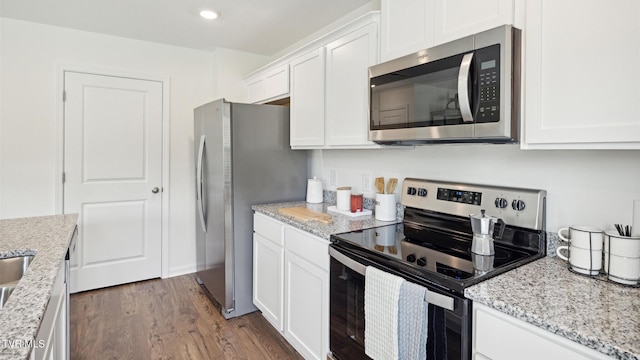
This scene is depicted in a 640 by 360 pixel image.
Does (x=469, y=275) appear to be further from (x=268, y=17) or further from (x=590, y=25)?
(x=268, y=17)

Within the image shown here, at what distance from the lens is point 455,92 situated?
1401mm

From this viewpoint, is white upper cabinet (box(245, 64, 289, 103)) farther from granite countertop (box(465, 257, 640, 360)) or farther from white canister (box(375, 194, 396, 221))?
granite countertop (box(465, 257, 640, 360))

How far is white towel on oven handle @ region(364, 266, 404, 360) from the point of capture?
4.11ft

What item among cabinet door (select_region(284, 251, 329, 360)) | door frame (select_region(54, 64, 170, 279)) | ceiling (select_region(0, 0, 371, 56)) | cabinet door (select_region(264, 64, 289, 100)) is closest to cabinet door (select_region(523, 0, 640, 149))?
cabinet door (select_region(284, 251, 329, 360))

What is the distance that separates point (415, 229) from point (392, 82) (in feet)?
2.58

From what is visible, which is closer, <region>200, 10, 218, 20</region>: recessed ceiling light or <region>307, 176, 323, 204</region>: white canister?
<region>200, 10, 218, 20</region>: recessed ceiling light

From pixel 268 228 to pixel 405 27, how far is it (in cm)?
148

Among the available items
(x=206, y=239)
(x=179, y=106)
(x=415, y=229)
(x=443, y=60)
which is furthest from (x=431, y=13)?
(x=179, y=106)

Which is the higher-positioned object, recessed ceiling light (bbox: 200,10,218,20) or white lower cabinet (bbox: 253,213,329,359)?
recessed ceiling light (bbox: 200,10,218,20)

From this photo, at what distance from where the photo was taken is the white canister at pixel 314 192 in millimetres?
2680

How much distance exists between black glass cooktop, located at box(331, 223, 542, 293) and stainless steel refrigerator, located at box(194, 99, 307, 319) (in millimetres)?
1069

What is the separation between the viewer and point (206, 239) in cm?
295

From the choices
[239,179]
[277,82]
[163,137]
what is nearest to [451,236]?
[239,179]

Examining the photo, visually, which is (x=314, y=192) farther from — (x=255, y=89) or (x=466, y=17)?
(x=466, y=17)
